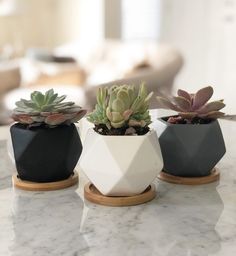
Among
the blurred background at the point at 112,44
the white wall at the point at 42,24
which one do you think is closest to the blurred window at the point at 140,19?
the blurred background at the point at 112,44

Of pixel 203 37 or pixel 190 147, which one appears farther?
pixel 203 37

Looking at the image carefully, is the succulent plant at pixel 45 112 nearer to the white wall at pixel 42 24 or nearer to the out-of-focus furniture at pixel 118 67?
the out-of-focus furniture at pixel 118 67

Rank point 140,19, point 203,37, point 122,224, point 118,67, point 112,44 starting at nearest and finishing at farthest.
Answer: point 122,224 < point 118,67 < point 112,44 < point 203,37 < point 140,19

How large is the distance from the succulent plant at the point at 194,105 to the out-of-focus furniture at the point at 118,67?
219 cm

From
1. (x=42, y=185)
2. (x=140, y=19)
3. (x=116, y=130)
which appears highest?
(x=116, y=130)

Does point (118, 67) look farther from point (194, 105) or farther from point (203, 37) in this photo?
point (194, 105)

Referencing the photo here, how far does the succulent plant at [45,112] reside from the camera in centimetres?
88

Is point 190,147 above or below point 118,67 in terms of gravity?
above

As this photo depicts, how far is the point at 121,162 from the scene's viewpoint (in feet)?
2.63

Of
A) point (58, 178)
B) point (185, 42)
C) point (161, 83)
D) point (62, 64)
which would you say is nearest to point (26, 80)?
point (62, 64)

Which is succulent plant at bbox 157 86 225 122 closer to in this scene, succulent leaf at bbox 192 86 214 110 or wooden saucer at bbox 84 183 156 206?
succulent leaf at bbox 192 86 214 110

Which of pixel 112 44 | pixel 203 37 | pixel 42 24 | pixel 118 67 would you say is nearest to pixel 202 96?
pixel 118 67

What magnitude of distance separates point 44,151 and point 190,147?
0.83 feet

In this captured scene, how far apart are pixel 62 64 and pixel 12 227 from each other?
404 cm
